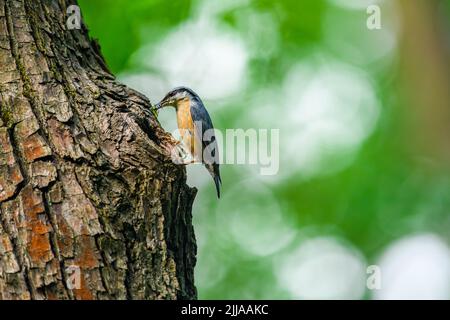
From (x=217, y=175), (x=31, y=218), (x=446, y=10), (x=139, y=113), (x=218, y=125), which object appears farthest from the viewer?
(x=218, y=125)

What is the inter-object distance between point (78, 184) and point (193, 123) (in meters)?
2.50

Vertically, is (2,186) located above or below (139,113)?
below

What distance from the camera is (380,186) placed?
7797mm

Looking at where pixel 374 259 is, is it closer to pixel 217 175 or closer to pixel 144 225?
pixel 217 175

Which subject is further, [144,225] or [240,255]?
[240,255]

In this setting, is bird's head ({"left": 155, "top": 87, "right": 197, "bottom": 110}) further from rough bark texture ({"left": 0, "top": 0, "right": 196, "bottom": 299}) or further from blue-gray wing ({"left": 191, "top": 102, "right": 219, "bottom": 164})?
rough bark texture ({"left": 0, "top": 0, "right": 196, "bottom": 299})

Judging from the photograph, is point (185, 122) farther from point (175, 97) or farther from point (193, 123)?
point (175, 97)

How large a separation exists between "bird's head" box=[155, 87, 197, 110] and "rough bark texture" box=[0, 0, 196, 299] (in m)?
1.84

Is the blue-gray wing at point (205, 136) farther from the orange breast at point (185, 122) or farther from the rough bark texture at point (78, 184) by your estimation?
the rough bark texture at point (78, 184)

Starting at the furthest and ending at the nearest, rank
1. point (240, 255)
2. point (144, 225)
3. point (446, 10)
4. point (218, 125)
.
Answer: point (240, 255), point (218, 125), point (446, 10), point (144, 225)

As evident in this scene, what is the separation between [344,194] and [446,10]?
312 centimetres

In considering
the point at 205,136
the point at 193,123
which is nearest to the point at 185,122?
the point at 193,123
